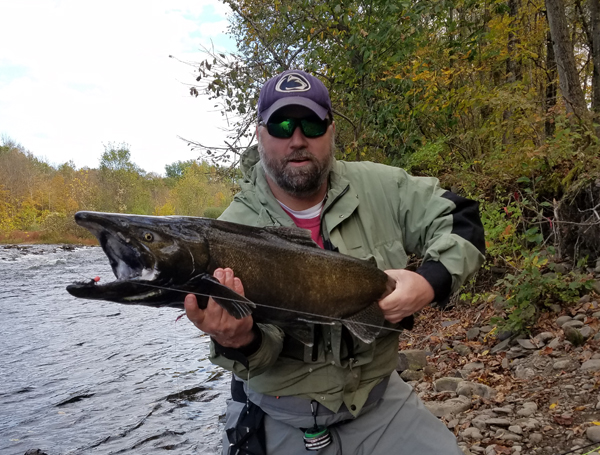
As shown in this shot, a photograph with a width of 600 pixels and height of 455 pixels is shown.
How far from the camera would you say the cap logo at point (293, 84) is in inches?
107

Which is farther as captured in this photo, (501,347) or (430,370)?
(430,370)

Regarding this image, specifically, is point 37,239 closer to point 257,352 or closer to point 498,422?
point 498,422

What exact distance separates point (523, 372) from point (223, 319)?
13.0 feet

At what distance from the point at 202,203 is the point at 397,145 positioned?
44677 mm

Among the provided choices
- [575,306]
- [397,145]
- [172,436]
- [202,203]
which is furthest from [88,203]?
[575,306]

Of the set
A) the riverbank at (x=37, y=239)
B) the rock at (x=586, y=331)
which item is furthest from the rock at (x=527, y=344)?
the riverbank at (x=37, y=239)

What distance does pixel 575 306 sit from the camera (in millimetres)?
5762

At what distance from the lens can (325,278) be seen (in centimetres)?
235

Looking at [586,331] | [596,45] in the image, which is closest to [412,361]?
[586,331]

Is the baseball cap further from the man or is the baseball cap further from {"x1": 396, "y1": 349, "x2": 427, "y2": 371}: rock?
{"x1": 396, "y1": 349, "x2": 427, "y2": 371}: rock

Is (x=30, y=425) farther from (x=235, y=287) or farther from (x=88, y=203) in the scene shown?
(x=88, y=203)

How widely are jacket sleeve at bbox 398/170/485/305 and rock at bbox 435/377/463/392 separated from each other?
3087 millimetres

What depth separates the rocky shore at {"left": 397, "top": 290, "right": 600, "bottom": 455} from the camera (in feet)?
11.8

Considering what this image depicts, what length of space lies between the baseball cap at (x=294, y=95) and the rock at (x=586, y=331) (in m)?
4.05
